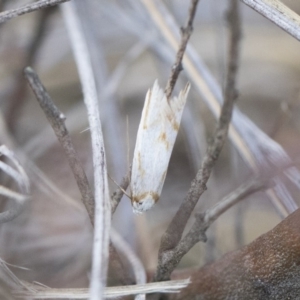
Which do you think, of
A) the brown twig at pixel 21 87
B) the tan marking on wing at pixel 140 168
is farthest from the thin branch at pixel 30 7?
the brown twig at pixel 21 87

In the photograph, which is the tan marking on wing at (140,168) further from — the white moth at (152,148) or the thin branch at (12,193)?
the thin branch at (12,193)

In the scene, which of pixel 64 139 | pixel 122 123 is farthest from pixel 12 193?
pixel 122 123

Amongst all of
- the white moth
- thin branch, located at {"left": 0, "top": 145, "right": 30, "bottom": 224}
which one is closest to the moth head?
the white moth

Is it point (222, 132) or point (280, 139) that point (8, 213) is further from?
point (280, 139)

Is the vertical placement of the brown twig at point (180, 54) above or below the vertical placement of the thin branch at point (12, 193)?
above

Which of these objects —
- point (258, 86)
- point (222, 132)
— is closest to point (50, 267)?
point (222, 132)

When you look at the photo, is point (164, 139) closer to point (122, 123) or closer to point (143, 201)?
point (143, 201)
